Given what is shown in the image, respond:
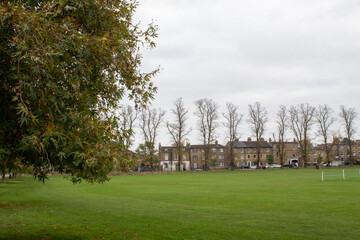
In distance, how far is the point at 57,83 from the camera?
302 inches

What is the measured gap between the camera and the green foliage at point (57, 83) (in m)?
6.52

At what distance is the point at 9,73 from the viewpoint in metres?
6.96

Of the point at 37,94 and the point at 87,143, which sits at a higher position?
the point at 37,94

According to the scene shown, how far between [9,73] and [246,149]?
12301cm

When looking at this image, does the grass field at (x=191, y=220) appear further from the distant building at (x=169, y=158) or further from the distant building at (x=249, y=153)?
the distant building at (x=249, y=153)

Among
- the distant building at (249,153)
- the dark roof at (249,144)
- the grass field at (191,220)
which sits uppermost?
the dark roof at (249,144)

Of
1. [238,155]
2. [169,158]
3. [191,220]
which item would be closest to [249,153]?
[238,155]

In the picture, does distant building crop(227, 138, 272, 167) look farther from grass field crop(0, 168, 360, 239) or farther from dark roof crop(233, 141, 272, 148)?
grass field crop(0, 168, 360, 239)

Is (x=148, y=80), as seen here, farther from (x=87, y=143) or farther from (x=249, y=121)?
(x=249, y=121)

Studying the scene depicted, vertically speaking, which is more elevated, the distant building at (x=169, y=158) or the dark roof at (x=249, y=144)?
the dark roof at (x=249, y=144)

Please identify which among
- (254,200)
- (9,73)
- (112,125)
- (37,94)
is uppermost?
(9,73)

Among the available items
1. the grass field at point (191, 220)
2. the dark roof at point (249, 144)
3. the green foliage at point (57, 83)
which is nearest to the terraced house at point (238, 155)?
the dark roof at point (249, 144)

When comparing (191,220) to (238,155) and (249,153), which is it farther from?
(249,153)

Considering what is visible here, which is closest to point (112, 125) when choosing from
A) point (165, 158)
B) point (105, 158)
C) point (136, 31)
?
point (105, 158)
